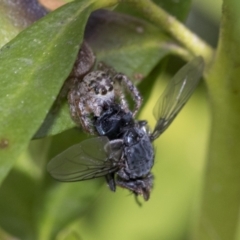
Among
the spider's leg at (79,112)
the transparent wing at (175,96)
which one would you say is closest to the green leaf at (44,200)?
the spider's leg at (79,112)

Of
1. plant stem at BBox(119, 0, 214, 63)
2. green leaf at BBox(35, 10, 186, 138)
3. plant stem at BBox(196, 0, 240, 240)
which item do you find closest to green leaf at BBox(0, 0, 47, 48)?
green leaf at BBox(35, 10, 186, 138)

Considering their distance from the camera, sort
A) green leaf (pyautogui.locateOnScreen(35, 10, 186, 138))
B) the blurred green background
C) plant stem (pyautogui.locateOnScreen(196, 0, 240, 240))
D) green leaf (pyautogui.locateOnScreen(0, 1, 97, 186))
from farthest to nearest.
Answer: the blurred green background
green leaf (pyautogui.locateOnScreen(35, 10, 186, 138))
plant stem (pyautogui.locateOnScreen(196, 0, 240, 240))
green leaf (pyautogui.locateOnScreen(0, 1, 97, 186))

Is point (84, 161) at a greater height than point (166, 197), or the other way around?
point (84, 161)

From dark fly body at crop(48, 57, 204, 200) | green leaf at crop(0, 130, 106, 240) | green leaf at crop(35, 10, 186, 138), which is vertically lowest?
green leaf at crop(0, 130, 106, 240)

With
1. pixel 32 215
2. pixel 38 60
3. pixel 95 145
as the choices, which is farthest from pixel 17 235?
pixel 38 60

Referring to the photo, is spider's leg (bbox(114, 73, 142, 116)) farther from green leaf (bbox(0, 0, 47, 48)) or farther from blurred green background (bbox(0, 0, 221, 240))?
blurred green background (bbox(0, 0, 221, 240))

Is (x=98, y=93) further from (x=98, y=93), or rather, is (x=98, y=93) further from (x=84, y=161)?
(x=84, y=161)

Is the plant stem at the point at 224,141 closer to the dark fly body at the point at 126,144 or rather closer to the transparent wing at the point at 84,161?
the dark fly body at the point at 126,144

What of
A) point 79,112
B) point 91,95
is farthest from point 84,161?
point 91,95
